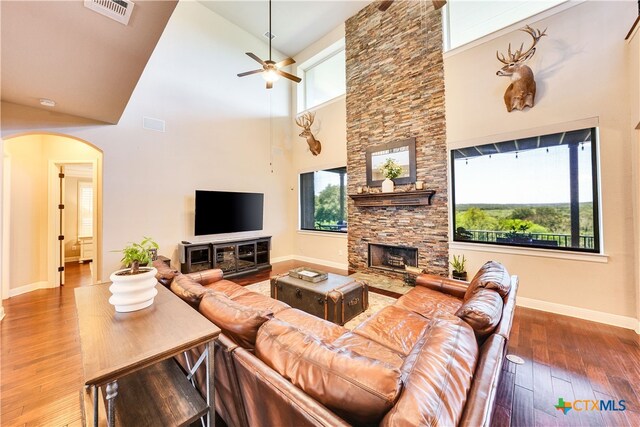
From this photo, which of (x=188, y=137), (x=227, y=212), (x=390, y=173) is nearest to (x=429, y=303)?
(x=390, y=173)

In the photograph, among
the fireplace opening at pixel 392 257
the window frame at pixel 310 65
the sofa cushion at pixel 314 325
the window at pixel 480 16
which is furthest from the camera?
the window frame at pixel 310 65

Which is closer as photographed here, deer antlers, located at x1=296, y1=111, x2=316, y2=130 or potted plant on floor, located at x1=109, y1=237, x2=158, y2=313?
potted plant on floor, located at x1=109, y1=237, x2=158, y2=313

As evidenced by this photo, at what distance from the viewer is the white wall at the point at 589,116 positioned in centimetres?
281

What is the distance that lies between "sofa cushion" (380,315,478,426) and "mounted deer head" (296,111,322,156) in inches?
208

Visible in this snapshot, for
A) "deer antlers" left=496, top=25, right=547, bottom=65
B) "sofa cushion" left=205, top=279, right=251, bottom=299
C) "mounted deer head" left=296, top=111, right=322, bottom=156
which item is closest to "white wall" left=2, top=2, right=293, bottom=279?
"mounted deer head" left=296, top=111, right=322, bottom=156

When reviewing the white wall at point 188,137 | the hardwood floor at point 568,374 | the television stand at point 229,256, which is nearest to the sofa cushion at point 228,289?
the television stand at point 229,256

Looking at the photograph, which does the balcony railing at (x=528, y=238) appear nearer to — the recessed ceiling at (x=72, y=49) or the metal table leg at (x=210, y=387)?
the metal table leg at (x=210, y=387)

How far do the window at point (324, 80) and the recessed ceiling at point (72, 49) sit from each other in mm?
4564

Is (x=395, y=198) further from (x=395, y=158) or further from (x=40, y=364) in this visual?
(x=40, y=364)

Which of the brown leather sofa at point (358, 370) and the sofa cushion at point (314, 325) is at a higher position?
the brown leather sofa at point (358, 370)

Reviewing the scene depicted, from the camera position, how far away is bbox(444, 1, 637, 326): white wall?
2814mm

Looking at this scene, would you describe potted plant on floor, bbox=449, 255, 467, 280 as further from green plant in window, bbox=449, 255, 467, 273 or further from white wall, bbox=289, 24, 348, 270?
white wall, bbox=289, 24, 348, 270

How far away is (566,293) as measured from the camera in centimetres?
312

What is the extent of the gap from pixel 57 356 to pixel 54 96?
2852 millimetres
